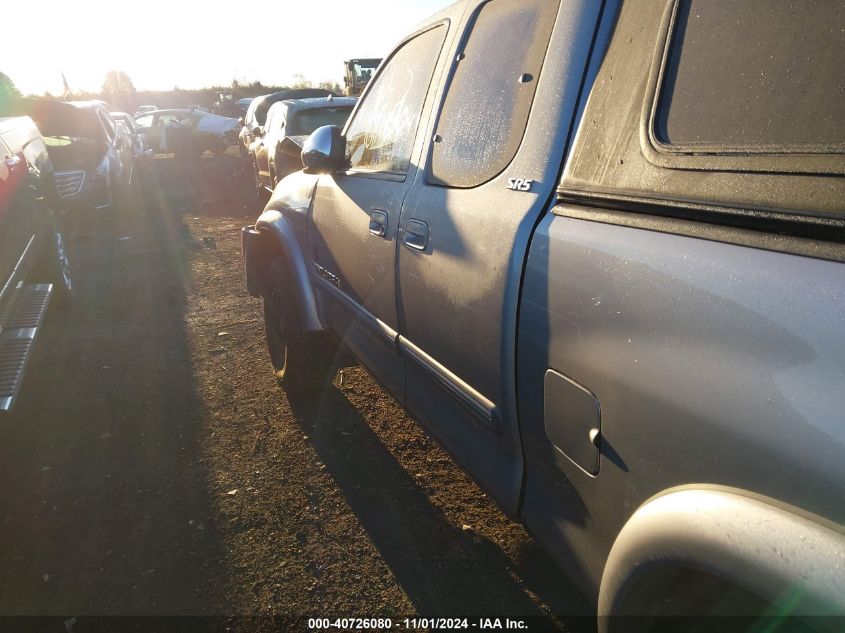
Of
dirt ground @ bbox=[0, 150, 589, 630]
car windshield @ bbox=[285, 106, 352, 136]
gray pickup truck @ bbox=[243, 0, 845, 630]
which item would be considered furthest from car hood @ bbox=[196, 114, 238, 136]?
gray pickup truck @ bbox=[243, 0, 845, 630]

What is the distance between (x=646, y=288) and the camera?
3.90ft

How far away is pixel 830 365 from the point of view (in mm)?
881

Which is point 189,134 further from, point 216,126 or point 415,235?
point 415,235

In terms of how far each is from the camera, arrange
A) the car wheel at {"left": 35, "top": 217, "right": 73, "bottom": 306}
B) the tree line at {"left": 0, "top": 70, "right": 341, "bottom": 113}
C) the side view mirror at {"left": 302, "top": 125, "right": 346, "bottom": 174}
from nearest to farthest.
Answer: the side view mirror at {"left": 302, "top": 125, "right": 346, "bottom": 174}, the car wheel at {"left": 35, "top": 217, "right": 73, "bottom": 306}, the tree line at {"left": 0, "top": 70, "right": 341, "bottom": 113}

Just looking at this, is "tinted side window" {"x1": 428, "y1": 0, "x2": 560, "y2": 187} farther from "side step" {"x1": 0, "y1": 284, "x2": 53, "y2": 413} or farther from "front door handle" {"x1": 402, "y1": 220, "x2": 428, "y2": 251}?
"side step" {"x1": 0, "y1": 284, "x2": 53, "y2": 413}

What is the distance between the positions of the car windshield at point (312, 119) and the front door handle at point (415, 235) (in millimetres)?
7319

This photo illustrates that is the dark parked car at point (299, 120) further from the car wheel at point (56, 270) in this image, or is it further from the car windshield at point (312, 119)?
the car wheel at point (56, 270)

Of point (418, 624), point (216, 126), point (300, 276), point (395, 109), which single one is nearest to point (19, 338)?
point (300, 276)

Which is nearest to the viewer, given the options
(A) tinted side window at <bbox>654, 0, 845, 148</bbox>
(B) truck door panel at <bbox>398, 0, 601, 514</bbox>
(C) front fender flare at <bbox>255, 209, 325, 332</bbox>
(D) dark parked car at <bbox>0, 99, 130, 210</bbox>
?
(A) tinted side window at <bbox>654, 0, 845, 148</bbox>

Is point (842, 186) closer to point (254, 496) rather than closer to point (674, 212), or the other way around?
point (674, 212)

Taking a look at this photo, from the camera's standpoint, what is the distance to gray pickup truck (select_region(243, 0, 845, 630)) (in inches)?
37.1

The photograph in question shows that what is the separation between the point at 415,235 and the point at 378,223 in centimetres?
35

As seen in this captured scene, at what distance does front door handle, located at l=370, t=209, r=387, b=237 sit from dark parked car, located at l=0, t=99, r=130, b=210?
774cm

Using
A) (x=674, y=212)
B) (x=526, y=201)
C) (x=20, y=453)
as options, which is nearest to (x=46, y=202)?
(x=20, y=453)
